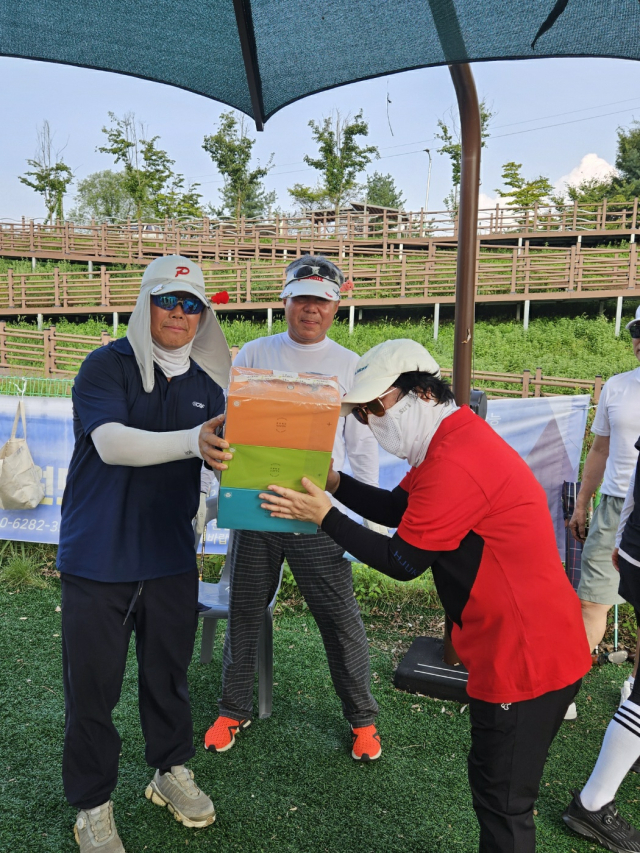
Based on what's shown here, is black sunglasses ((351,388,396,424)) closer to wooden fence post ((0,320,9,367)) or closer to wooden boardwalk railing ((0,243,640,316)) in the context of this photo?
wooden fence post ((0,320,9,367))

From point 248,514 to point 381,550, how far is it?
14.0 inches

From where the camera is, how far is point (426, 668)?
10.9 feet

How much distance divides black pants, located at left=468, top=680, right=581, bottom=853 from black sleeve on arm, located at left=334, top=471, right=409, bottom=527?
1.95ft

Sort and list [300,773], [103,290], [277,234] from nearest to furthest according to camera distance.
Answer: [300,773]
[103,290]
[277,234]

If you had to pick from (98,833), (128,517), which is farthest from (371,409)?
(98,833)

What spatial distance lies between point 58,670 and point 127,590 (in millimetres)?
1701

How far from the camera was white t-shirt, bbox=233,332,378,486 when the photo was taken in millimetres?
2789

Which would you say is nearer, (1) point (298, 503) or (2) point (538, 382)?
(1) point (298, 503)

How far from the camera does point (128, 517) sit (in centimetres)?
198

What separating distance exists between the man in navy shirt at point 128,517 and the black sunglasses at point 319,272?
782mm

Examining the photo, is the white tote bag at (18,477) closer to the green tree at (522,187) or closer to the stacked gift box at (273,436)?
the stacked gift box at (273,436)

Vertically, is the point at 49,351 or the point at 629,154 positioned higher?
the point at 629,154

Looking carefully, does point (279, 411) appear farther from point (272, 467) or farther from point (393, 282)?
point (393, 282)

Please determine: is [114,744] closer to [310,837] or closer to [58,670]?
[310,837]
